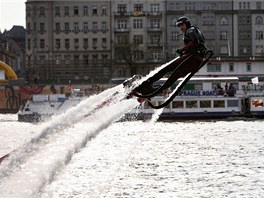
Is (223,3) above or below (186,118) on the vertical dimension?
above

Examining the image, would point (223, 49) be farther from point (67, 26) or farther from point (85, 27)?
point (67, 26)

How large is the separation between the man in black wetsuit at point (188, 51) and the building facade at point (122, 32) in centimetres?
12930

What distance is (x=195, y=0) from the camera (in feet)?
507

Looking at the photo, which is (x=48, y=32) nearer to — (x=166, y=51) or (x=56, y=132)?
(x=166, y=51)

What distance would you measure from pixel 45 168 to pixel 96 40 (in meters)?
135

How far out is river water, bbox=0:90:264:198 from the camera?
22.3 meters

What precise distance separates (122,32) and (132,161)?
109186 mm

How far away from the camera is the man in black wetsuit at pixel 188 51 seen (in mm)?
19031

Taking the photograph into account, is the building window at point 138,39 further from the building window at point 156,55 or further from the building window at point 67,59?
the building window at point 67,59

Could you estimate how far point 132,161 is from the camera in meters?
46.8

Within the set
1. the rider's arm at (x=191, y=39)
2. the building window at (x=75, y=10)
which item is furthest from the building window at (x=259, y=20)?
the rider's arm at (x=191, y=39)

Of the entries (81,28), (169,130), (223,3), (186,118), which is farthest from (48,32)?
(169,130)

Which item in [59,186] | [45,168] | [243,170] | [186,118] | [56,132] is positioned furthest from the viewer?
[186,118]

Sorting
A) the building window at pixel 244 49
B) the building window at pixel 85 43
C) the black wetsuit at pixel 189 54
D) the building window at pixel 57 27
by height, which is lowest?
the black wetsuit at pixel 189 54
